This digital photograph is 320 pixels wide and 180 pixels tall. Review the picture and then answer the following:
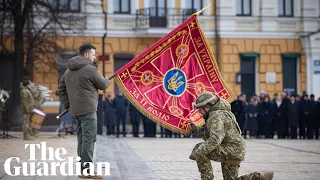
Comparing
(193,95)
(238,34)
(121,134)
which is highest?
(238,34)

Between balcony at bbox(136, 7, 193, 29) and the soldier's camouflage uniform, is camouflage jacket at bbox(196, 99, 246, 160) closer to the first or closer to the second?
the soldier's camouflage uniform

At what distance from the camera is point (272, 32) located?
1526 inches

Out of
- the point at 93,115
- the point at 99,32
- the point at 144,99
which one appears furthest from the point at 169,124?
the point at 99,32

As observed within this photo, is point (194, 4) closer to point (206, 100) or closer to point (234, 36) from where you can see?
point (234, 36)

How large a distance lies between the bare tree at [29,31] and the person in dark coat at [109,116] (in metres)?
3.62

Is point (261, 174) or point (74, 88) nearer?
point (261, 174)

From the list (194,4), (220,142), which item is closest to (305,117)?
(194,4)

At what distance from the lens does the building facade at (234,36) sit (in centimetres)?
3703

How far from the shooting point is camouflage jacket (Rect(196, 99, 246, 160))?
362 inches

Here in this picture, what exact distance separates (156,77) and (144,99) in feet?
1.39

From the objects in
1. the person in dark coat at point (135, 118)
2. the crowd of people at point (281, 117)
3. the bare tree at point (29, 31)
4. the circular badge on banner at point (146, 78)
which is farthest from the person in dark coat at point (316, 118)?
the circular badge on banner at point (146, 78)

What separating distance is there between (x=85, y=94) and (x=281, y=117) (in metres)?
19.4

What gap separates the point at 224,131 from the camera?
936cm

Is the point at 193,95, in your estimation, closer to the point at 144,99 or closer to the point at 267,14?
the point at 144,99
